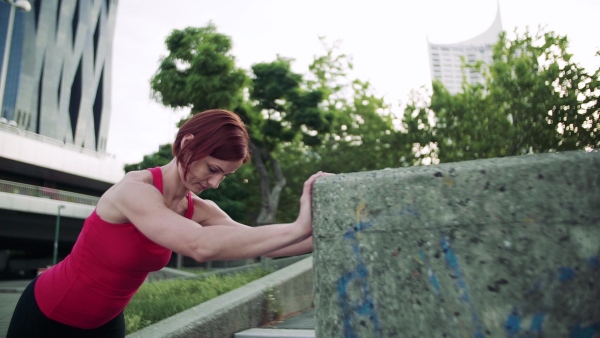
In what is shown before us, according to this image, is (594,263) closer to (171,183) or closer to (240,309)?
(171,183)

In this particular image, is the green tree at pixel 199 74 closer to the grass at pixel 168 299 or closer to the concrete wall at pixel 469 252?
the grass at pixel 168 299

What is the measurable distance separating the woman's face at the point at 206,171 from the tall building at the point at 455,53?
7919cm

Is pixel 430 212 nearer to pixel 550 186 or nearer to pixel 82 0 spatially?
pixel 550 186

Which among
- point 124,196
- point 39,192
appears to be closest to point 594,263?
point 124,196

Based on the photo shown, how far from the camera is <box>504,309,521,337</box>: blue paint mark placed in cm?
101

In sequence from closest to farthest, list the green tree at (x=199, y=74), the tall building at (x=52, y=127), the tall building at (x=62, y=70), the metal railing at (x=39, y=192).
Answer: the green tree at (x=199, y=74) → the metal railing at (x=39, y=192) → the tall building at (x=52, y=127) → the tall building at (x=62, y=70)

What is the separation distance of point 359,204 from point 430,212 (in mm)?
179

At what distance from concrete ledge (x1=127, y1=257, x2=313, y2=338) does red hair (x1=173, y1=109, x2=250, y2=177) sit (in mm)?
1623

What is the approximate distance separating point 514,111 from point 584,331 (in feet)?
66.1

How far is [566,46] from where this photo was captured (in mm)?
17734

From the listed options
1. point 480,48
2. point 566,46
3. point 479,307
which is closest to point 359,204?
point 479,307

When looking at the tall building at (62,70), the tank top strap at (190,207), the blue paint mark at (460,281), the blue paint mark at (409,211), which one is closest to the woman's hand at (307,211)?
the blue paint mark at (409,211)

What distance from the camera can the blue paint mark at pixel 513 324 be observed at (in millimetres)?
1012

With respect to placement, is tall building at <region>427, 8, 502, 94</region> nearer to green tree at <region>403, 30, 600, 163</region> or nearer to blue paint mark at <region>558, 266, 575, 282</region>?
green tree at <region>403, 30, 600, 163</region>
